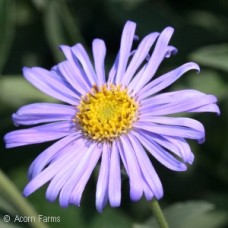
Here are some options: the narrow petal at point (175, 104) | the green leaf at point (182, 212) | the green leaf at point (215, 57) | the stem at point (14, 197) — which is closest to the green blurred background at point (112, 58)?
the green leaf at point (215, 57)

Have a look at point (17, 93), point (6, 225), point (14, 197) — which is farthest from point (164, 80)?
point (17, 93)

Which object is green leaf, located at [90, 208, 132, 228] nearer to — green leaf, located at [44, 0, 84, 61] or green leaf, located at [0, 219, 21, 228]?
green leaf, located at [0, 219, 21, 228]

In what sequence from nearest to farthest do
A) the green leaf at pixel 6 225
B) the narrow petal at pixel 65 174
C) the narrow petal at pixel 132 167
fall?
the narrow petal at pixel 132 167
the narrow petal at pixel 65 174
the green leaf at pixel 6 225

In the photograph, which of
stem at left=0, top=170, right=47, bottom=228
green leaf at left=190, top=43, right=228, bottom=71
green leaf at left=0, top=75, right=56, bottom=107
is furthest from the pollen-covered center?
green leaf at left=0, top=75, right=56, bottom=107

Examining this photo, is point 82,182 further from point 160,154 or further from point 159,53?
point 159,53

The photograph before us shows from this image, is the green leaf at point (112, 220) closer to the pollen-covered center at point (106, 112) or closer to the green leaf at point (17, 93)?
the green leaf at point (17, 93)

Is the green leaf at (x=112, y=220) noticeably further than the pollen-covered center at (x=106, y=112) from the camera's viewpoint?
Yes

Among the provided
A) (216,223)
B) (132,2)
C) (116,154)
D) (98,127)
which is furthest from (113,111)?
(132,2)
